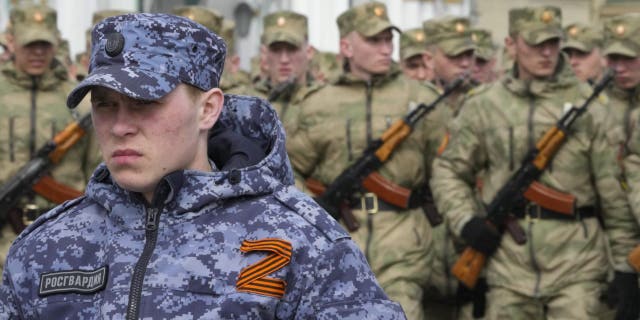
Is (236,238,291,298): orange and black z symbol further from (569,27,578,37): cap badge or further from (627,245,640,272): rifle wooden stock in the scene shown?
(569,27,578,37): cap badge

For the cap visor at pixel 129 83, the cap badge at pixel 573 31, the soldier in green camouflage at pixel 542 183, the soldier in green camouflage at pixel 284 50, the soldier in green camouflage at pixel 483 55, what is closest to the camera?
the cap visor at pixel 129 83

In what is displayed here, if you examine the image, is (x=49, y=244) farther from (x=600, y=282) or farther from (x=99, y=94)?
(x=600, y=282)

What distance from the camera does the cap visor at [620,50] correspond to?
33.1 feet

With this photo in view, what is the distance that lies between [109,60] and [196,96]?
0.20 metres

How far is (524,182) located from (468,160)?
0.40 m

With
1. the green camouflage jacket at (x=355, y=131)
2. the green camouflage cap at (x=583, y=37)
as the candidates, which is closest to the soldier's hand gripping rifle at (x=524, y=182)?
the green camouflage jacket at (x=355, y=131)

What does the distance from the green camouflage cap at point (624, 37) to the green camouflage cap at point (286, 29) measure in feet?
9.32

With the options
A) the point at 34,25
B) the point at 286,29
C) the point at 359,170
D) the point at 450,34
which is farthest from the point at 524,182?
the point at 450,34

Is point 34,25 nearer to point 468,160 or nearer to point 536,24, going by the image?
point 468,160

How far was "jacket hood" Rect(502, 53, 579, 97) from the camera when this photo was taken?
8.63 metres

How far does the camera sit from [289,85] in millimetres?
10984

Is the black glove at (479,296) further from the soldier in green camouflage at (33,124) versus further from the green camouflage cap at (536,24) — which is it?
the soldier in green camouflage at (33,124)

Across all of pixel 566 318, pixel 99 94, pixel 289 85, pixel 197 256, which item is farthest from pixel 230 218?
pixel 289 85

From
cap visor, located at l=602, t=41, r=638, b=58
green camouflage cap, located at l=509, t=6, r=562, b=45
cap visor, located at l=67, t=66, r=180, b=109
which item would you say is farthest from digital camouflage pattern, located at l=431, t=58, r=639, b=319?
cap visor, located at l=67, t=66, r=180, b=109
